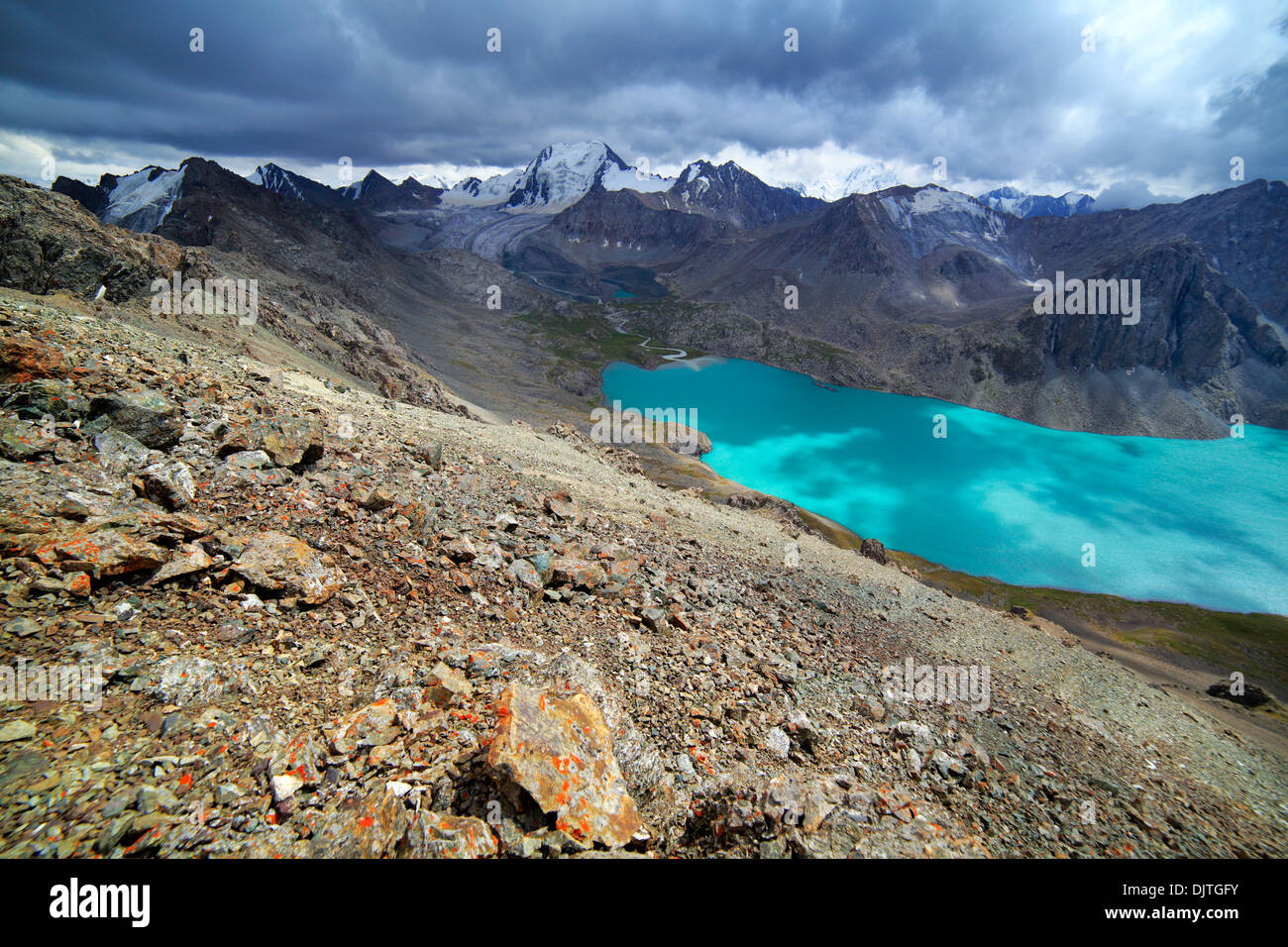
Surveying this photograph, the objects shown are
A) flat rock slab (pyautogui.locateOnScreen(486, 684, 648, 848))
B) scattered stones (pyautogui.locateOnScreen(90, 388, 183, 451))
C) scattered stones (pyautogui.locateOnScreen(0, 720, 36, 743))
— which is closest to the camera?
scattered stones (pyautogui.locateOnScreen(0, 720, 36, 743))

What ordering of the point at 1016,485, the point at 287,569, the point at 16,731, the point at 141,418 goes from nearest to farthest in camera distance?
1. the point at 16,731
2. the point at 287,569
3. the point at 141,418
4. the point at 1016,485

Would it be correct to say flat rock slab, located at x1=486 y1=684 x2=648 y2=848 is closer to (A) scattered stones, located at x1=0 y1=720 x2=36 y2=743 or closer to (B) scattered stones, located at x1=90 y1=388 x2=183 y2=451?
(A) scattered stones, located at x1=0 y1=720 x2=36 y2=743

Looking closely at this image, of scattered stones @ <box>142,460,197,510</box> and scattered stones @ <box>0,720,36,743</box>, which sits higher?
scattered stones @ <box>142,460,197,510</box>

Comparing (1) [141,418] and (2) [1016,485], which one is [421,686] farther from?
(2) [1016,485]

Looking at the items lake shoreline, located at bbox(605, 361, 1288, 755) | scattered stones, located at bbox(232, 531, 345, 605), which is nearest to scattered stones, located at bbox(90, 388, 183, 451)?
scattered stones, located at bbox(232, 531, 345, 605)

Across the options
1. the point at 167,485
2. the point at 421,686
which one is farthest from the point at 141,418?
the point at 421,686

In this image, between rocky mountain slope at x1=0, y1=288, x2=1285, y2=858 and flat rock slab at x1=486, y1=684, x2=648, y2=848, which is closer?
rocky mountain slope at x1=0, y1=288, x2=1285, y2=858
